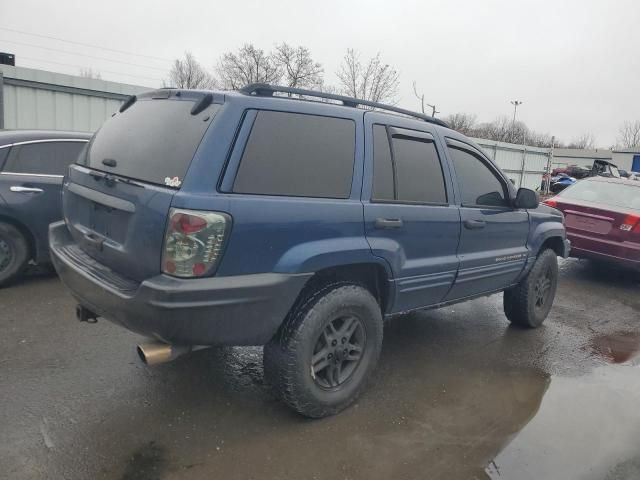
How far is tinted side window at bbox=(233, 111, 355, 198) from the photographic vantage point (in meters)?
2.70

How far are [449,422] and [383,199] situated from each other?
1543 mm

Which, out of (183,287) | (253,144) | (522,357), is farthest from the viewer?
(522,357)

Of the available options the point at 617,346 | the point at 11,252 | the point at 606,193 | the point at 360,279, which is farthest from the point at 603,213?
the point at 11,252

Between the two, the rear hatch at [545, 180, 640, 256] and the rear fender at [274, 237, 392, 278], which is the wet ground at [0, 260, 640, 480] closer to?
the rear fender at [274, 237, 392, 278]

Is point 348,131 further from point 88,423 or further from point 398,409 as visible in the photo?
point 88,423

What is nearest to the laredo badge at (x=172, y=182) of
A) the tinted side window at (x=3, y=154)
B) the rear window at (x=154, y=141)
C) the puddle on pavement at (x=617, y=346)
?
the rear window at (x=154, y=141)

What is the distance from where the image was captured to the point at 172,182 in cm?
255

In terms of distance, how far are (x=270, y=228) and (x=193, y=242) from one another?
42cm

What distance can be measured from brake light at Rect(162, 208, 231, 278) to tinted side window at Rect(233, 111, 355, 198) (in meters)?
0.25

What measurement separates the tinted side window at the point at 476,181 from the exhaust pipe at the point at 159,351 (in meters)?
2.42

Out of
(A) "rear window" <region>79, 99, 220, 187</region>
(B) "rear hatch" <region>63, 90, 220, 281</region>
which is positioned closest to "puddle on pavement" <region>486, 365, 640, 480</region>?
(B) "rear hatch" <region>63, 90, 220, 281</region>

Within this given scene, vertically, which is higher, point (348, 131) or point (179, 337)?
point (348, 131)

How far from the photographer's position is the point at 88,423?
115 inches

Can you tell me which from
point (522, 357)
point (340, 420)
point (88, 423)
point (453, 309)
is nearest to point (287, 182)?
point (340, 420)
